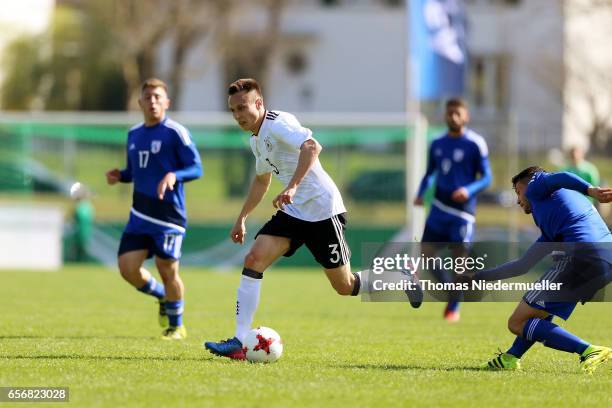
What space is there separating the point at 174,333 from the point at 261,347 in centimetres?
235

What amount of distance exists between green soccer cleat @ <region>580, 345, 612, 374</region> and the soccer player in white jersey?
191 centimetres

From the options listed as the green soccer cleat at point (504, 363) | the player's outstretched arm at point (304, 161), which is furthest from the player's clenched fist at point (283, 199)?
the green soccer cleat at point (504, 363)

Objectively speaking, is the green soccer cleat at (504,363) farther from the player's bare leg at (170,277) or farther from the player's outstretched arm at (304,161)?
the player's bare leg at (170,277)

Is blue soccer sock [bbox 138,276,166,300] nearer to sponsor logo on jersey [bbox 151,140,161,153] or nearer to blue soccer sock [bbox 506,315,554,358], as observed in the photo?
sponsor logo on jersey [bbox 151,140,161,153]

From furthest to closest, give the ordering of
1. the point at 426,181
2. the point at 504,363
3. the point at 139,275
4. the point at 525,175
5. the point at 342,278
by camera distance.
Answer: the point at 426,181
the point at 139,275
the point at 342,278
the point at 504,363
the point at 525,175

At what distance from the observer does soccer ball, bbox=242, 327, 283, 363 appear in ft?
28.1

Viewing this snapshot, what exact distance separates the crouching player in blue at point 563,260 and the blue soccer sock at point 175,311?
352 cm

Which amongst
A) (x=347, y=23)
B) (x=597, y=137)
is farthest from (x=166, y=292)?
(x=347, y=23)

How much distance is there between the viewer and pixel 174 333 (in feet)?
35.3

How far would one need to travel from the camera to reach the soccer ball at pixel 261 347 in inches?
338

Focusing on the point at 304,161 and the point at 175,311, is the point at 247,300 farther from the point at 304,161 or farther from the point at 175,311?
the point at 175,311

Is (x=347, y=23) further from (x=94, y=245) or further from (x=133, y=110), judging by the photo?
(x=94, y=245)

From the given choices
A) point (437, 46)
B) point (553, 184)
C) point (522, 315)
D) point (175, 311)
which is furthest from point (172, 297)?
point (437, 46)

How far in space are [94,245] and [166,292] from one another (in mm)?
14316
